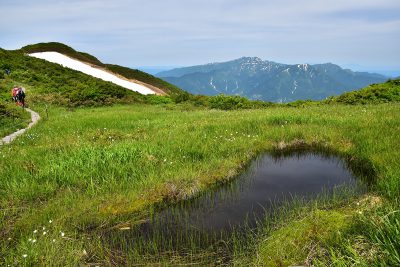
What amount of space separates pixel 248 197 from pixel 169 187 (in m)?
2.32

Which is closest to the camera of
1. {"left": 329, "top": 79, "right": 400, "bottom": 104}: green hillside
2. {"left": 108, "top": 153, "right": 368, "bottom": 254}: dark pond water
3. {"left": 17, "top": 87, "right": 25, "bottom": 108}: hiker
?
{"left": 108, "top": 153, "right": 368, "bottom": 254}: dark pond water

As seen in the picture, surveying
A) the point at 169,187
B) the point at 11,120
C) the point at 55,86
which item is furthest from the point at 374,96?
the point at 55,86

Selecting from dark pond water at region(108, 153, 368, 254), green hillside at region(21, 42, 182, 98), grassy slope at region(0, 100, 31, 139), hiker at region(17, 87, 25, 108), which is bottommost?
dark pond water at region(108, 153, 368, 254)

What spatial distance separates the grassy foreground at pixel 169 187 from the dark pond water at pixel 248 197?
0.55 m

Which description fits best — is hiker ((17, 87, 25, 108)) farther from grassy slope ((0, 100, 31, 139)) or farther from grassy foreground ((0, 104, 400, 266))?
grassy foreground ((0, 104, 400, 266))

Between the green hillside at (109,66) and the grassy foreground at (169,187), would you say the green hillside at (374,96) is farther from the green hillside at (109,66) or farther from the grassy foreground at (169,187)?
the green hillside at (109,66)

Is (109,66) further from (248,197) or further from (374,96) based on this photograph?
(248,197)

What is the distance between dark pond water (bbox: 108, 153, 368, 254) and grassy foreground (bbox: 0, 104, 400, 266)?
550 millimetres

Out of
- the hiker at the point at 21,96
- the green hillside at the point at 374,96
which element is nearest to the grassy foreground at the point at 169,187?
the hiker at the point at 21,96

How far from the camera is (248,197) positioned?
9.72m

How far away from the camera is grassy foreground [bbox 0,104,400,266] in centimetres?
589

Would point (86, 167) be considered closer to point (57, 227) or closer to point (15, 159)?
point (15, 159)

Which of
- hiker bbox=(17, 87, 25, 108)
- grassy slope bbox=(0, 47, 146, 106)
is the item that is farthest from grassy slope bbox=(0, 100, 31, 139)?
grassy slope bbox=(0, 47, 146, 106)

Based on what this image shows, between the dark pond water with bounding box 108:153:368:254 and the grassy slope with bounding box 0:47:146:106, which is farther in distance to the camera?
the grassy slope with bounding box 0:47:146:106
